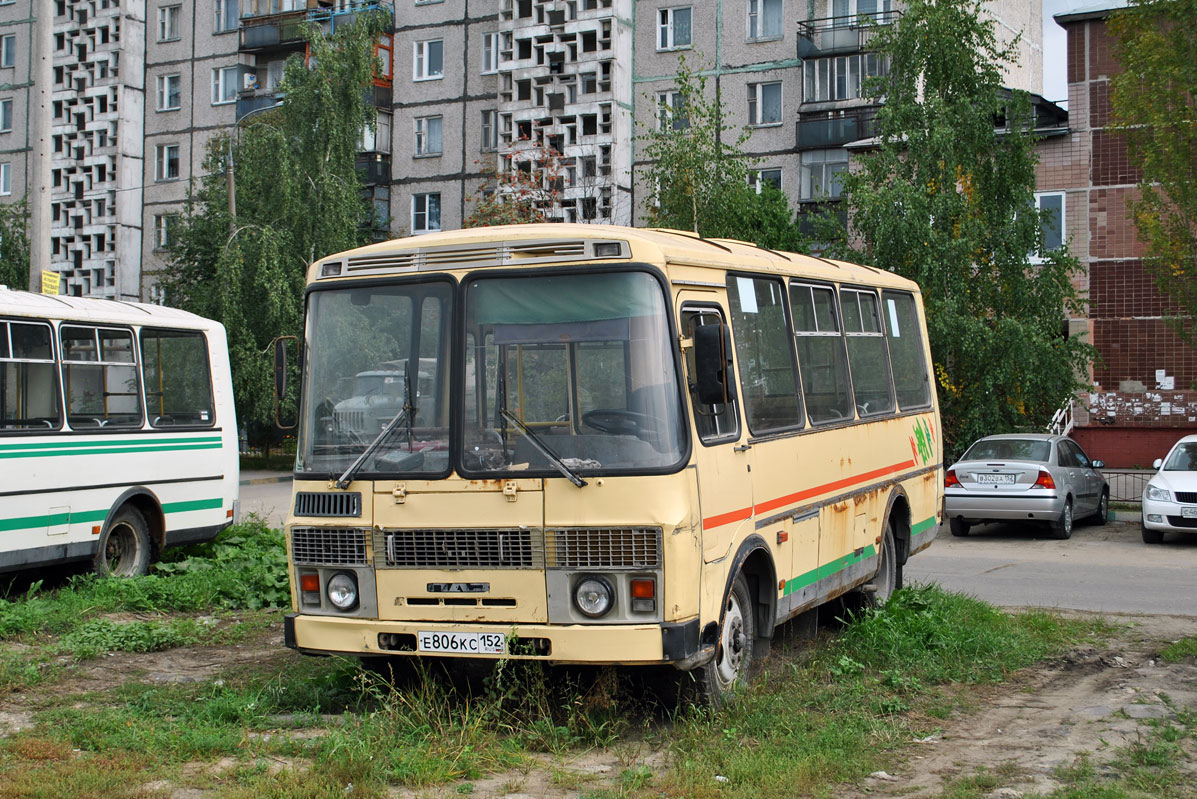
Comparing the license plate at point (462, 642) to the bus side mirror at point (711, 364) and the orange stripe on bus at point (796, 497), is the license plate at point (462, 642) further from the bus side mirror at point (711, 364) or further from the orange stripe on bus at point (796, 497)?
the bus side mirror at point (711, 364)

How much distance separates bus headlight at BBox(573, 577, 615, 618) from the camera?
716 centimetres

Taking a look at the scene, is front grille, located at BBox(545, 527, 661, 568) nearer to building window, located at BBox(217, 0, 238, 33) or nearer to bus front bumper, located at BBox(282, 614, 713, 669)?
bus front bumper, located at BBox(282, 614, 713, 669)

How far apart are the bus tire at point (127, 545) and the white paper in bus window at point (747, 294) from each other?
7297 millimetres

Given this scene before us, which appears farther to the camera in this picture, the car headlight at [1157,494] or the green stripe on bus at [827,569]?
the car headlight at [1157,494]

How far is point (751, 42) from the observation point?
156 feet

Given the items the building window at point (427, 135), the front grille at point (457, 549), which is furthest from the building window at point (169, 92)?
the front grille at point (457, 549)

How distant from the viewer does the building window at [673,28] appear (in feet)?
160

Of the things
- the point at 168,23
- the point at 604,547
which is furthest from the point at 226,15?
the point at 604,547

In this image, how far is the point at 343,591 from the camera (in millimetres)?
7637

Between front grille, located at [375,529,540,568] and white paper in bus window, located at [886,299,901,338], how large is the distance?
5.91m

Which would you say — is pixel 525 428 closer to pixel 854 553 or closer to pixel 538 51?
pixel 854 553

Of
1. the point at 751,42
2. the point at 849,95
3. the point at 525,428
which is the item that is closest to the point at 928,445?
the point at 525,428

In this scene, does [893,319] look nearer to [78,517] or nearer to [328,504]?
[328,504]

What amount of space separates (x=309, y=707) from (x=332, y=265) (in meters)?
2.62
